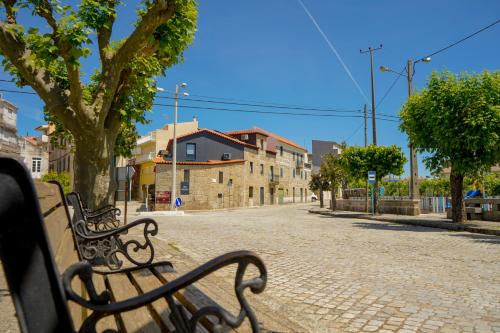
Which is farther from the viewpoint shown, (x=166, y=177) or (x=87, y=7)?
(x=166, y=177)

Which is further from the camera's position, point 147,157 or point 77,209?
point 147,157

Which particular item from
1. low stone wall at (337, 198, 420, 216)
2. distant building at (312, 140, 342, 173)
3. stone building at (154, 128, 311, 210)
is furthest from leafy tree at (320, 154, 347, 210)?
distant building at (312, 140, 342, 173)

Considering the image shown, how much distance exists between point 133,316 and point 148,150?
174ft

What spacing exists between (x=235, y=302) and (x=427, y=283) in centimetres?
298

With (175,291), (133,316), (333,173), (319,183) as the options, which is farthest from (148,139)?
(175,291)

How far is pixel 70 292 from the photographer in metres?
1.29

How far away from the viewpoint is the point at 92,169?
629 centimetres

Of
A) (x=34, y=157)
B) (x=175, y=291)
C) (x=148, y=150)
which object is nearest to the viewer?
(x=175, y=291)

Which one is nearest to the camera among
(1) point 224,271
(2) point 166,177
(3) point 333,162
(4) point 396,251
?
(1) point 224,271

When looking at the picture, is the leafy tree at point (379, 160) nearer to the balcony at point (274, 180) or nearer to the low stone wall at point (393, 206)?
the low stone wall at point (393, 206)

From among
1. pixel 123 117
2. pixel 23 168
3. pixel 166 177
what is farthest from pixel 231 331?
pixel 166 177

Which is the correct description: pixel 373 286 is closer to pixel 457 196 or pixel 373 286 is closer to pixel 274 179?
pixel 457 196

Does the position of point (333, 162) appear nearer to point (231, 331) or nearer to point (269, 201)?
point (269, 201)

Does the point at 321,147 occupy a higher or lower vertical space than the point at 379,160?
higher
